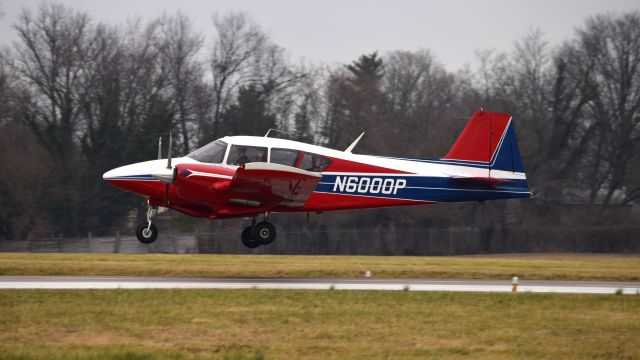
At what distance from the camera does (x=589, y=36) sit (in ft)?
217

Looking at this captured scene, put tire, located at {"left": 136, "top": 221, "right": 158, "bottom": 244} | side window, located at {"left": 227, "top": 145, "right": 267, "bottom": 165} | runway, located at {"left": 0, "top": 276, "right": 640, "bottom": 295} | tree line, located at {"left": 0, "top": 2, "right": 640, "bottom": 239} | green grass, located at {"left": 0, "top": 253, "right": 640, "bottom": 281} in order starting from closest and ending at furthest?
1. runway, located at {"left": 0, "top": 276, "right": 640, "bottom": 295}
2. side window, located at {"left": 227, "top": 145, "right": 267, "bottom": 165}
3. tire, located at {"left": 136, "top": 221, "right": 158, "bottom": 244}
4. green grass, located at {"left": 0, "top": 253, "right": 640, "bottom": 281}
5. tree line, located at {"left": 0, "top": 2, "right": 640, "bottom": 239}

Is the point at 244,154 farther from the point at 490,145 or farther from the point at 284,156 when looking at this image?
the point at 490,145

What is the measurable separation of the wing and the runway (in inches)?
82.1

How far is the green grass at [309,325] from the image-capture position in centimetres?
1498

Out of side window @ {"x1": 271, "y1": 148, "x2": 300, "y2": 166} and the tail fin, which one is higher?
the tail fin

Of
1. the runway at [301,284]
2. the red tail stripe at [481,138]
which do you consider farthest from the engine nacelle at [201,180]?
the red tail stripe at [481,138]

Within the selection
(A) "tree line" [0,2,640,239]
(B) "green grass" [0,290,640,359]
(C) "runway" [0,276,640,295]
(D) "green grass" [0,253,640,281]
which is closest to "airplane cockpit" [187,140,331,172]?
(C) "runway" [0,276,640,295]

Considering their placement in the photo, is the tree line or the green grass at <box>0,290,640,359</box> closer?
the green grass at <box>0,290,640,359</box>

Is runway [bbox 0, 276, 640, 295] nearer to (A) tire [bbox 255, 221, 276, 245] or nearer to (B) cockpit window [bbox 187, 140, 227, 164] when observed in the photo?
(A) tire [bbox 255, 221, 276, 245]

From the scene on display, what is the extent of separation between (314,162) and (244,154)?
1.88m

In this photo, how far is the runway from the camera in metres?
21.2

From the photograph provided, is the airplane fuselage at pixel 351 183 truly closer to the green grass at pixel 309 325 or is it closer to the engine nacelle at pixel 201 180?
the engine nacelle at pixel 201 180

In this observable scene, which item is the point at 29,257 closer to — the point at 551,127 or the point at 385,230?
the point at 385,230

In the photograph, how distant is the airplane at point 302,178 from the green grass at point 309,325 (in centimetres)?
290
